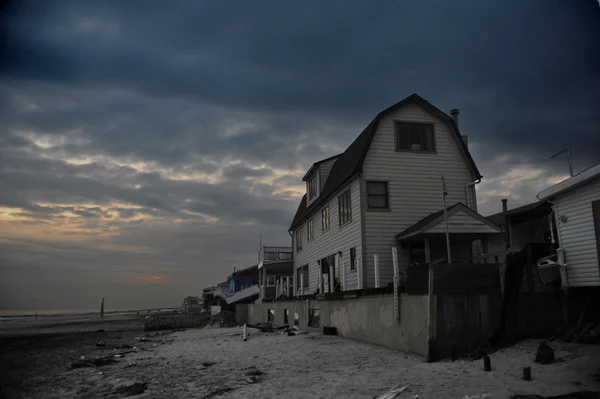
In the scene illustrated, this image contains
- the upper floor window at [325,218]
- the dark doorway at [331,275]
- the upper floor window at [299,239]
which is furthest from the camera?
the upper floor window at [299,239]

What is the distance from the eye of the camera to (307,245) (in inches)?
1164

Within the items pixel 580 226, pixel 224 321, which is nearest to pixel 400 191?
pixel 580 226

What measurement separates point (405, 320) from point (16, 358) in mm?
17694

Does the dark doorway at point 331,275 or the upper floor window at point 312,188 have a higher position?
the upper floor window at point 312,188

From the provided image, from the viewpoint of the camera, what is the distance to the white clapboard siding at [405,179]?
789 inches

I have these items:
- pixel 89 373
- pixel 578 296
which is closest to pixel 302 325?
pixel 89 373

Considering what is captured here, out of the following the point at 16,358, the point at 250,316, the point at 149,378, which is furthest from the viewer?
the point at 250,316

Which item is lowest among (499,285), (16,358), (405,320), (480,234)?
(16,358)

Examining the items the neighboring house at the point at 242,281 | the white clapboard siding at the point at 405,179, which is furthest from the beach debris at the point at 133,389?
the neighboring house at the point at 242,281

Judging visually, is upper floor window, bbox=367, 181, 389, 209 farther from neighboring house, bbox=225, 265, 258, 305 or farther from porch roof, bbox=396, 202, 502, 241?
neighboring house, bbox=225, 265, 258, 305

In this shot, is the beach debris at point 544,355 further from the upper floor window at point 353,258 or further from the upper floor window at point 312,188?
the upper floor window at point 312,188

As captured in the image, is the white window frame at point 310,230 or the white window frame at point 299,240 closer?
the white window frame at point 310,230

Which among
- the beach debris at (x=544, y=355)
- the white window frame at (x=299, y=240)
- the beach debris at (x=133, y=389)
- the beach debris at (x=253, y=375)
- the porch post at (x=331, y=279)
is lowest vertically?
the beach debris at (x=133, y=389)

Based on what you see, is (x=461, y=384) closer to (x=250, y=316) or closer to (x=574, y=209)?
(x=574, y=209)
